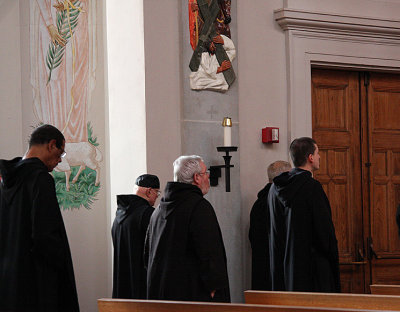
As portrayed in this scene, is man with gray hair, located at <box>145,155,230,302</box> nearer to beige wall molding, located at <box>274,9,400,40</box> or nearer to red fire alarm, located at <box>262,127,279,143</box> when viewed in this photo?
red fire alarm, located at <box>262,127,279,143</box>

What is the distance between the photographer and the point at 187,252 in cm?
460

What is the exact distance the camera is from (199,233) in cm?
452

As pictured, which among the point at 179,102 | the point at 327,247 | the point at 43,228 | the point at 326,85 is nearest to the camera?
the point at 43,228

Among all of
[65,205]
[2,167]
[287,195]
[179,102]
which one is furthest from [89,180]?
[2,167]

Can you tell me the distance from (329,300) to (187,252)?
0.92 meters

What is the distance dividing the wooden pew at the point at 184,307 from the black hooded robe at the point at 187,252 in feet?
1.92

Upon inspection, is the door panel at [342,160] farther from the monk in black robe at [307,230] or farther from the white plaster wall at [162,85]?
the monk in black robe at [307,230]

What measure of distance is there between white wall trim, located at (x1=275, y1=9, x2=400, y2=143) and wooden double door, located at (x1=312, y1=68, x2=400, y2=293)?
0.80 feet

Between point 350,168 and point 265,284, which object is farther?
point 350,168

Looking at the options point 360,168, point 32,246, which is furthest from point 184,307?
point 360,168

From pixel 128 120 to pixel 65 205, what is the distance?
1.03 m

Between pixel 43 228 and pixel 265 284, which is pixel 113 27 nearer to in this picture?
pixel 265 284

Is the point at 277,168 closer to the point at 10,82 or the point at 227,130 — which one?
the point at 227,130

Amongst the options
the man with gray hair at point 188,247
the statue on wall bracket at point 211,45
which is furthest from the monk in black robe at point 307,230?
the statue on wall bracket at point 211,45
